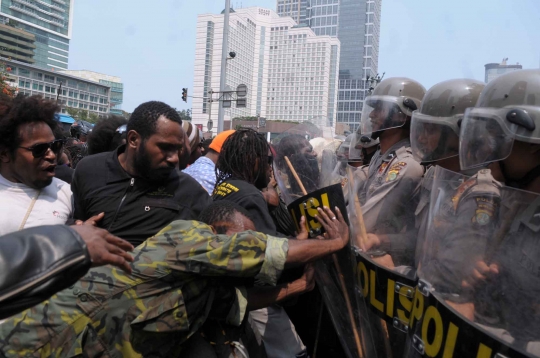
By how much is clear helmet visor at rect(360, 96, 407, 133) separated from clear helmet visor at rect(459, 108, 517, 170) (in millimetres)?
1270

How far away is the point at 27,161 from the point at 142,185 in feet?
1.84

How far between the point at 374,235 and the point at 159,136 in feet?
3.92

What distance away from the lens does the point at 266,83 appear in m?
107

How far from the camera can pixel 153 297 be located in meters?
1.91

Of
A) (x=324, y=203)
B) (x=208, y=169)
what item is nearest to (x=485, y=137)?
(x=324, y=203)

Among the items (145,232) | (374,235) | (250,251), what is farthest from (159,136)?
(374,235)

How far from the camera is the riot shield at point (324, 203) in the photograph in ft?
7.80

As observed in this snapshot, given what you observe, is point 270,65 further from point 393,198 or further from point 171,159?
point 393,198

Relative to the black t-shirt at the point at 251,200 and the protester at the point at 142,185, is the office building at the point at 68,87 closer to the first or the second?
the protester at the point at 142,185

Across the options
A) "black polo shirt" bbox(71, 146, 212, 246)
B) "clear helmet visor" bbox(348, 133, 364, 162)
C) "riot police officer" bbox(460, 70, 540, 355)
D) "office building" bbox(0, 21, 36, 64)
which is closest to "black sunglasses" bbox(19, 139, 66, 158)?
"black polo shirt" bbox(71, 146, 212, 246)

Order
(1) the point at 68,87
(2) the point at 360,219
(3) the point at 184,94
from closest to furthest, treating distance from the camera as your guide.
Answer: (2) the point at 360,219
(3) the point at 184,94
(1) the point at 68,87

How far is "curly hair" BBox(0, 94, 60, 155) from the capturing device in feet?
8.33

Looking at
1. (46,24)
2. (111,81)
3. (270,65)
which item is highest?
(46,24)

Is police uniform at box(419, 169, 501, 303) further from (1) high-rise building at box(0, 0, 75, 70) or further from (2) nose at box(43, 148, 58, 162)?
(1) high-rise building at box(0, 0, 75, 70)
